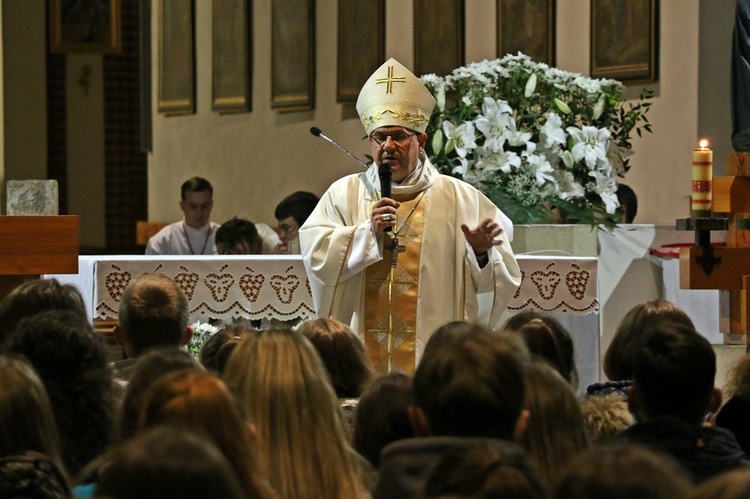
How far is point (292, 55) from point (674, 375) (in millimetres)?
9422

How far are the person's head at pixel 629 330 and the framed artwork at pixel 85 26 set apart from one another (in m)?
12.8

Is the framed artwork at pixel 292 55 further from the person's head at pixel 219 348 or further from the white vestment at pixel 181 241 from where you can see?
the person's head at pixel 219 348

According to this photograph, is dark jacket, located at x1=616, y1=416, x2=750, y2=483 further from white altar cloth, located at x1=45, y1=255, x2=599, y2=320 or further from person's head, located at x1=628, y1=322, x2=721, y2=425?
white altar cloth, located at x1=45, y1=255, x2=599, y2=320

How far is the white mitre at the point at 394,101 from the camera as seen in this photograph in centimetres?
552

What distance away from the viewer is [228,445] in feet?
7.14

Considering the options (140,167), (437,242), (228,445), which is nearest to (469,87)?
(437,242)

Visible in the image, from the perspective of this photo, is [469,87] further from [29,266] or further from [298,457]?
[298,457]

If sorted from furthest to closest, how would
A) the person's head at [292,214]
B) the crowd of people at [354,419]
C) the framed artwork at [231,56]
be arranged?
the framed artwork at [231,56] < the person's head at [292,214] < the crowd of people at [354,419]

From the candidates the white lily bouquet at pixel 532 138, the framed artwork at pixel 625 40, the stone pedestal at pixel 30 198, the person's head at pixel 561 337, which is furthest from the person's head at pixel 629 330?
the framed artwork at pixel 625 40

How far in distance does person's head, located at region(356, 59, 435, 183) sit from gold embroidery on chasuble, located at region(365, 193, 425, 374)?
11.6 inches

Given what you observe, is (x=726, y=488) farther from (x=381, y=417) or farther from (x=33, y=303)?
(x=33, y=303)

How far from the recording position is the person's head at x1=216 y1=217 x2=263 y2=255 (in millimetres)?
7816

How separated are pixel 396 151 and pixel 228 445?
335 centimetres

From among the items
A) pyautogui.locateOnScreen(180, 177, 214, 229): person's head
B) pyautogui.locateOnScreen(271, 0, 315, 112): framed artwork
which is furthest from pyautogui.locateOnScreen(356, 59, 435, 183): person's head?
pyautogui.locateOnScreen(271, 0, 315, 112): framed artwork
